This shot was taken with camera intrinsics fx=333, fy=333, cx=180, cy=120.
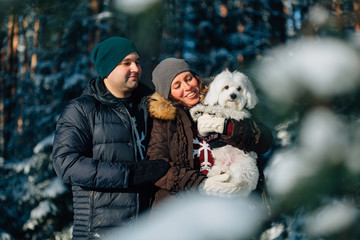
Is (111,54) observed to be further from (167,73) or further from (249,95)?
(249,95)

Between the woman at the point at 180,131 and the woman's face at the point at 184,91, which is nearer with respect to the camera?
the woman at the point at 180,131

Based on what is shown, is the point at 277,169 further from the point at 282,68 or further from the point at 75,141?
the point at 75,141

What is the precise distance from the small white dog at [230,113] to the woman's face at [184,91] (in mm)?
82

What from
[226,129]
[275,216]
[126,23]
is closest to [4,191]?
[126,23]

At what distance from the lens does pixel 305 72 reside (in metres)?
4.21

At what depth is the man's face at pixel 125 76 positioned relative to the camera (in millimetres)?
2637

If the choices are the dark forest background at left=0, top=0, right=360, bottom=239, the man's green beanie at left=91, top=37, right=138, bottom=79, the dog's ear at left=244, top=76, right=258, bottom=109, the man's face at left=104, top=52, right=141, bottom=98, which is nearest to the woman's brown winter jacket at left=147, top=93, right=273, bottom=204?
the dog's ear at left=244, top=76, right=258, bottom=109

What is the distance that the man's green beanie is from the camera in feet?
8.76

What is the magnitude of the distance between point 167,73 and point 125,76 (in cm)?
34

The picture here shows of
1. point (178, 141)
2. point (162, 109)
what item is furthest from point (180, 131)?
point (162, 109)

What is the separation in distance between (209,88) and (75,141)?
110cm

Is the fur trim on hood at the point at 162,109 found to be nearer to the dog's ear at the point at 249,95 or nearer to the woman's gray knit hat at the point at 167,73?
the woman's gray knit hat at the point at 167,73

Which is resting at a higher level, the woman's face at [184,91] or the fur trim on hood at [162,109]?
the woman's face at [184,91]

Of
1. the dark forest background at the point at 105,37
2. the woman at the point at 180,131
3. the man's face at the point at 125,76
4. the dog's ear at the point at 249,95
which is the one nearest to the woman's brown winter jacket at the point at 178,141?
the woman at the point at 180,131
